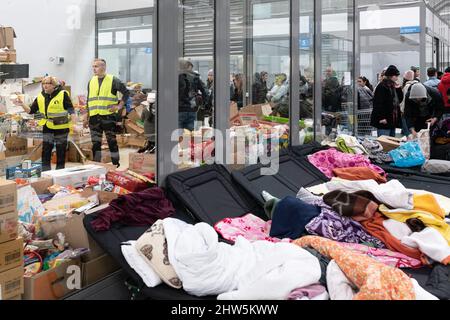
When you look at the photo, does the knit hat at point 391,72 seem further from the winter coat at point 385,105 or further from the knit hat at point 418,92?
the knit hat at point 418,92

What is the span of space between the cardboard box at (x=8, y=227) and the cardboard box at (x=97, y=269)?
438 millimetres

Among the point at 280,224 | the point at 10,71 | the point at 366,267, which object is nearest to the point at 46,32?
the point at 10,71

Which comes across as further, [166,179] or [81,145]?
[81,145]

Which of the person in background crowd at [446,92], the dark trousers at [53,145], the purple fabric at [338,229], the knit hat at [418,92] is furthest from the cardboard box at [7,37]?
the knit hat at [418,92]

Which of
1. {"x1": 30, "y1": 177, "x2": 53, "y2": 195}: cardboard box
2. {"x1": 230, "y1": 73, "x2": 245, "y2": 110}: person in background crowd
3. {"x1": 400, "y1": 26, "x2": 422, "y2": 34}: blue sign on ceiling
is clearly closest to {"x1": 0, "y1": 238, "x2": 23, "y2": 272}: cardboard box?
{"x1": 30, "y1": 177, "x2": 53, "y2": 195}: cardboard box

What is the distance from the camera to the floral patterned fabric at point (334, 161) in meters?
4.76

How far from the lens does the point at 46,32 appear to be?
442 centimetres

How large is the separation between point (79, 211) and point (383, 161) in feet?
12.5

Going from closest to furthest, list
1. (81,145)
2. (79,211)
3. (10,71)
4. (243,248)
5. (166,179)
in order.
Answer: (243,248) → (79,211) → (166,179) → (10,71) → (81,145)

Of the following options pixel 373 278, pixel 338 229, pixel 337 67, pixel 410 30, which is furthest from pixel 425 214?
pixel 410 30

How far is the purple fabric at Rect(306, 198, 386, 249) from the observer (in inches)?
107
